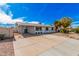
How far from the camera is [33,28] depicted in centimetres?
445

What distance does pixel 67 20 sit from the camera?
158 inches

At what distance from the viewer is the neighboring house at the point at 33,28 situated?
172 inches

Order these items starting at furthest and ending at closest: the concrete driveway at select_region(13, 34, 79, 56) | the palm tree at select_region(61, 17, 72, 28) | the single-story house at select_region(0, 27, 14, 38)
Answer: the single-story house at select_region(0, 27, 14, 38) → the palm tree at select_region(61, 17, 72, 28) → the concrete driveway at select_region(13, 34, 79, 56)

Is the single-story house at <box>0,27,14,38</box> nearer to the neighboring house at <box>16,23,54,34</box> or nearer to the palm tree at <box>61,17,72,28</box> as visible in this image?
the neighboring house at <box>16,23,54,34</box>

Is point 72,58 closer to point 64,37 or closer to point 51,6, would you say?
point 64,37

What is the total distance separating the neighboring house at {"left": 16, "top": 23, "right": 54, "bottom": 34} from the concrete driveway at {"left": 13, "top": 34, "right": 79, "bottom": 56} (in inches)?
7.9

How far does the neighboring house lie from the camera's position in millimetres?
4363

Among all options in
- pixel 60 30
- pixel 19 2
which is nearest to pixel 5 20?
pixel 19 2

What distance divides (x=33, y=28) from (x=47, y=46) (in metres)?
0.82

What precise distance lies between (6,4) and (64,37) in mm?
2223

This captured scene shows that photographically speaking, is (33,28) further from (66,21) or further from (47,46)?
(66,21)

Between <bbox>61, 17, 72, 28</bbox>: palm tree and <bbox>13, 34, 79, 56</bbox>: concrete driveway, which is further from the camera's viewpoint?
<bbox>61, 17, 72, 28</bbox>: palm tree

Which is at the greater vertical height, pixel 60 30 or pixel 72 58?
pixel 60 30

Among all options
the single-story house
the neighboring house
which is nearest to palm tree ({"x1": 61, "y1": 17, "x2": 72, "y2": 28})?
the neighboring house
